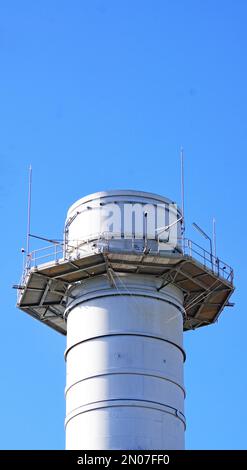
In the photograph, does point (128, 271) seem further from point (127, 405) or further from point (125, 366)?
point (127, 405)

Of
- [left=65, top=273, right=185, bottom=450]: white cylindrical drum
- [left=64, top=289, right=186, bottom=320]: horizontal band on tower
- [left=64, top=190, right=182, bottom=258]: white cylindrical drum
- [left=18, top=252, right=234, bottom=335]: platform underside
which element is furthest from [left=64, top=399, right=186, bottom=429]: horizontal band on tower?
[left=64, top=190, right=182, bottom=258]: white cylindrical drum

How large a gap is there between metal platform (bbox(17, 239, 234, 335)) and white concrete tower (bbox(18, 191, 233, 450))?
0.04 m

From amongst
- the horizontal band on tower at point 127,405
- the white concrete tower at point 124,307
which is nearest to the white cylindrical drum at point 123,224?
the white concrete tower at point 124,307

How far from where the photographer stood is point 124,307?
6222 centimetres

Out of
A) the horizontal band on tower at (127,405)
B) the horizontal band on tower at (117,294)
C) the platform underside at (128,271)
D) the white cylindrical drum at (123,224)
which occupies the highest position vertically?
the white cylindrical drum at (123,224)

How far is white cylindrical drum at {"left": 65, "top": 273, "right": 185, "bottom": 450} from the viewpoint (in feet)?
197

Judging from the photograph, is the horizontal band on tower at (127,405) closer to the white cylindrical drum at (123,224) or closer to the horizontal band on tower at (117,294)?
the horizontal band on tower at (117,294)

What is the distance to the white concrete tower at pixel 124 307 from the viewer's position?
60.4 metres

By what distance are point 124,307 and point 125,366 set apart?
8.61 feet

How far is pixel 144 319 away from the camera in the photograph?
6206cm

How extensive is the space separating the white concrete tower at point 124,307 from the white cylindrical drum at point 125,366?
40 mm

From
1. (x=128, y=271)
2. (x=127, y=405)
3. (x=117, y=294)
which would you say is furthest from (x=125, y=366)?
(x=128, y=271)

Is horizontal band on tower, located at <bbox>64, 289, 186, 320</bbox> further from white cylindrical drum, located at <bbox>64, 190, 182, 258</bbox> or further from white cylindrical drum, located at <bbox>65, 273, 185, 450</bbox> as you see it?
white cylindrical drum, located at <bbox>64, 190, 182, 258</bbox>
